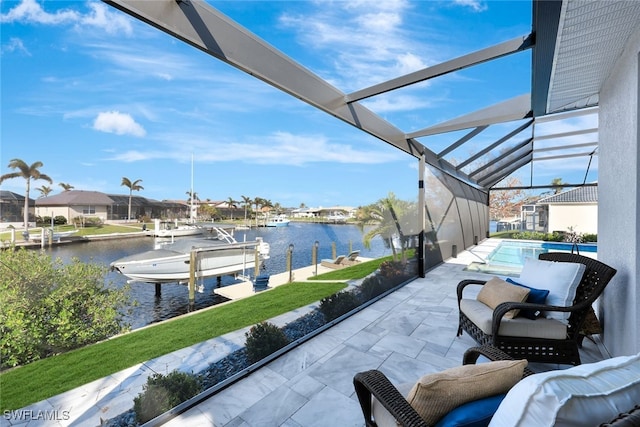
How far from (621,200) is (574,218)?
15683 millimetres

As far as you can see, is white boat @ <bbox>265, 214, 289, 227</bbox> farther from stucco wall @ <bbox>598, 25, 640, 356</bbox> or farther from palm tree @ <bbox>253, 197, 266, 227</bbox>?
stucco wall @ <bbox>598, 25, 640, 356</bbox>

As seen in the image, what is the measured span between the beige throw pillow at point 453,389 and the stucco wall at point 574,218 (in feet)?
55.5

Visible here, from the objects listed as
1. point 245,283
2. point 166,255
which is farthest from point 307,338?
point 166,255

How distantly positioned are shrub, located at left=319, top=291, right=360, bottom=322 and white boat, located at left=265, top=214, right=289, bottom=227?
1.35m

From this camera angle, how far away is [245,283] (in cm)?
Answer: 261

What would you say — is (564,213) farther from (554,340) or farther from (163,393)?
(163,393)

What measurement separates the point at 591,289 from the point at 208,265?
11.7ft

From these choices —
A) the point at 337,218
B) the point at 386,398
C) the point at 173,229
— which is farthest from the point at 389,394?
the point at 337,218

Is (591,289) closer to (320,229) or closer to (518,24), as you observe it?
(518,24)

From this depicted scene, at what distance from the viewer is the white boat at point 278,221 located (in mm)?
2889

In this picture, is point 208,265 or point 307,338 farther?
point 307,338

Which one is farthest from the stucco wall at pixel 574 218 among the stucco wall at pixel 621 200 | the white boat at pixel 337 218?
the white boat at pixel 337 218

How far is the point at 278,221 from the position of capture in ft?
9.78

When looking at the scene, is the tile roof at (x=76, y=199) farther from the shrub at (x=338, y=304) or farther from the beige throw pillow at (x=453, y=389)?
the shrub at (x=338, y=304)
